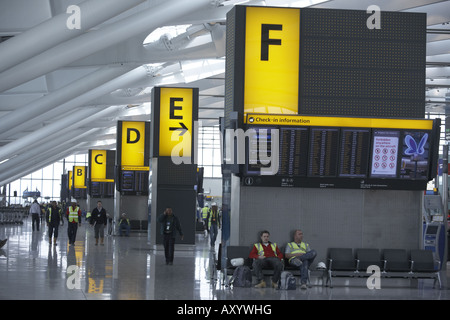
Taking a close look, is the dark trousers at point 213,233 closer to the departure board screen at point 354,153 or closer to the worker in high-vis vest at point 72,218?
the worker in high-vis vest at point 72,218

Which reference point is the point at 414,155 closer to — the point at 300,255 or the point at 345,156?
the point at 345,156

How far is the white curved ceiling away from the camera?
17203mm

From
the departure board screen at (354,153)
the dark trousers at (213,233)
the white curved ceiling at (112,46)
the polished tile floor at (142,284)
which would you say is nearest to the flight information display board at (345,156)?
the departure board screen at (354,153)

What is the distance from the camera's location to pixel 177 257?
22297 millimetres

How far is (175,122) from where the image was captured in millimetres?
26438

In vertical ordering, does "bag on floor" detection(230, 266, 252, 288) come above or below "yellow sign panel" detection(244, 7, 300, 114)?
below

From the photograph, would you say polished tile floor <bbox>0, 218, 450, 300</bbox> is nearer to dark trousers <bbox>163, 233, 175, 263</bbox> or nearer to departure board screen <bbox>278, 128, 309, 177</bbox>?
dark trousers <bbox>163, 233, 175, 263</bbox>

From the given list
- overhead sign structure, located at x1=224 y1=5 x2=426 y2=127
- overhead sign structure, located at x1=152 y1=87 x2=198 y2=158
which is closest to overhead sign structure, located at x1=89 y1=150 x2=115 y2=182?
overhead sign structure, located at x1=152 y1=87 x2=198 y2=158

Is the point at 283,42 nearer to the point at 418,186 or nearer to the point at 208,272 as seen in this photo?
the point at 418,186

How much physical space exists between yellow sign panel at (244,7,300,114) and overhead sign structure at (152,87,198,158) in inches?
457

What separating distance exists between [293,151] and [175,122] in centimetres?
1268

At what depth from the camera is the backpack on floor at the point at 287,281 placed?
44.7ft

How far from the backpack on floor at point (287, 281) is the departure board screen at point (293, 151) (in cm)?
175

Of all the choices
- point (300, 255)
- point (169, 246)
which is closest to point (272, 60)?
point (300, 255)
